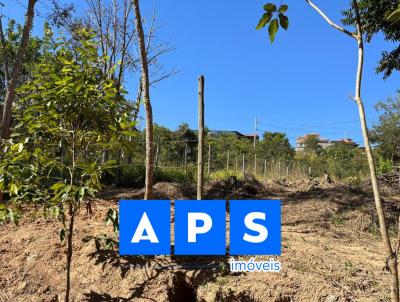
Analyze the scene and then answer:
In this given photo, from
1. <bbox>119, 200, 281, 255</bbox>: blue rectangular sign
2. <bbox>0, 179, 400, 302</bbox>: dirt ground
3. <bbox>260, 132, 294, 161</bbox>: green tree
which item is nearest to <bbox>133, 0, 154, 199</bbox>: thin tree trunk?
<bbox>0, 179, 400, 302</bbox>: dirt ground

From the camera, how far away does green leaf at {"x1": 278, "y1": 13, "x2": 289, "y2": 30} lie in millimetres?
1305

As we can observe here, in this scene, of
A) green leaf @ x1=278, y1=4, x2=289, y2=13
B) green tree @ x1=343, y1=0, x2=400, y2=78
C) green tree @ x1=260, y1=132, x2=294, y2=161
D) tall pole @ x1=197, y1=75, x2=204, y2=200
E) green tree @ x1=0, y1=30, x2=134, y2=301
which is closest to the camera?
green leaf @ x1=278, y1=4, x2=289, y2=13

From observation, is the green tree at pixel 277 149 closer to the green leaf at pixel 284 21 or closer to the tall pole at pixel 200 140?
the tall pole at pixel 200 140

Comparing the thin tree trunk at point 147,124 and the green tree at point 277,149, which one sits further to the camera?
the green tree at point 277,149

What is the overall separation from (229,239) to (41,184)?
6.30 ft

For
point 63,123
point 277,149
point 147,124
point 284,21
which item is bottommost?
point 63,123

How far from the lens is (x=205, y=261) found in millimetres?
3584

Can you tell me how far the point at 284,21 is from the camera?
4.29 feet

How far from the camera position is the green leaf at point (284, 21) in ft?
4.28

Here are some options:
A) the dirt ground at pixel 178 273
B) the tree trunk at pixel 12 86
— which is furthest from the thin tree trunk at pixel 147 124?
the tree trunk at pixel 12 86

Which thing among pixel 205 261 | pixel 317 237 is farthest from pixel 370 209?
pixel 205 261

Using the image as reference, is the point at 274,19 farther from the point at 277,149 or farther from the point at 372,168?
the point at 277,149

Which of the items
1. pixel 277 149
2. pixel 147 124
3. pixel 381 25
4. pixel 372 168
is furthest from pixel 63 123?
pixel 277 149

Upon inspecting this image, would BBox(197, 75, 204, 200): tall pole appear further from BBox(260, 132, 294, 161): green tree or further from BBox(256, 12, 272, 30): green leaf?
BBox(260, 132, 294, 161): green tree
